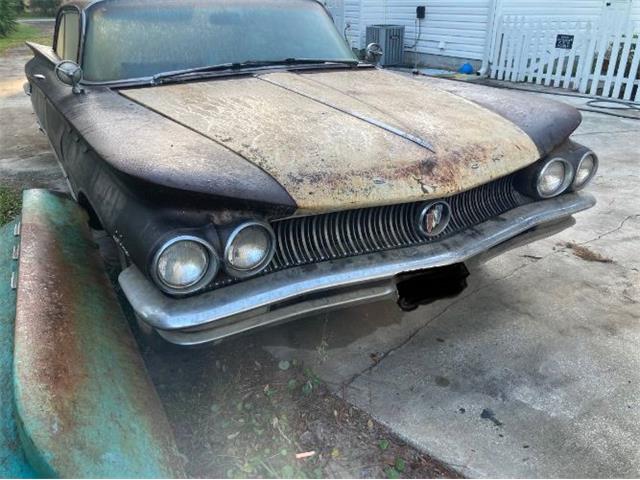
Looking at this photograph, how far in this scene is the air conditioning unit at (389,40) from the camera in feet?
40.6

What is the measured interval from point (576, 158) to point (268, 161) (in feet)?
5.70

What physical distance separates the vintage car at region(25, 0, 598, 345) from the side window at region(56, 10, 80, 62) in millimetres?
122

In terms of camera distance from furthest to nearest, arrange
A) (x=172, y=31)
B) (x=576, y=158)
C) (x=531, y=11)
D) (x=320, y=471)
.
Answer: (x=531, y=11)
(x=172, y=31)
(x=576, y=158)
(x=320, y=471)

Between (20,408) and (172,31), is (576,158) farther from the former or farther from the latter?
(20,408)

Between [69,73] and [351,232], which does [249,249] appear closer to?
[351,232]

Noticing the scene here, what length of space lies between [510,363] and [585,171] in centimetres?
113

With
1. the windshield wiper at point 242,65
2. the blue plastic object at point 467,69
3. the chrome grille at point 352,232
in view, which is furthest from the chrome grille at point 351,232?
the blue plastic object at point 467,69

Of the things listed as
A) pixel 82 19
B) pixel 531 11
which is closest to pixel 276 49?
pixel 82 19

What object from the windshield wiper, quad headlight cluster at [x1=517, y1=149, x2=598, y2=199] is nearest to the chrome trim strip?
the windshield wiper

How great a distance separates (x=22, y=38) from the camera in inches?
747

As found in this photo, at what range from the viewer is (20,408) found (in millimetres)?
1898

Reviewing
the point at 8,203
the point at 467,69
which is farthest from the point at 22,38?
the point at 8,203

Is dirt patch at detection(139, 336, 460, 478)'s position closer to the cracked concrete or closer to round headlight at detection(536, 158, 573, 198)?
the cracked concrete

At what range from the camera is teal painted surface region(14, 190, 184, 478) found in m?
1.84
